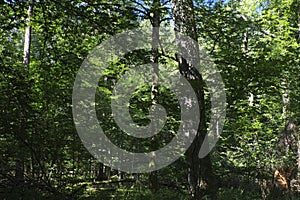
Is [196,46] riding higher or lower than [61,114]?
higher

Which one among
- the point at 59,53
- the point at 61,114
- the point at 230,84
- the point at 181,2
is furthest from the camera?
the point at 61,114

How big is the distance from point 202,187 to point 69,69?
3.00m

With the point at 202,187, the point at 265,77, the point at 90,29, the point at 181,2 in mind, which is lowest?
Result: the point at 202,187

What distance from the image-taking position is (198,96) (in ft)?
15.6

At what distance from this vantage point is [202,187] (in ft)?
15.5

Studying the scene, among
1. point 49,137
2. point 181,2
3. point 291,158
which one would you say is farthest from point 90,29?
point 291,158

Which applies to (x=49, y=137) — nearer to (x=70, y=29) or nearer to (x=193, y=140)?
(x=70, y=29)

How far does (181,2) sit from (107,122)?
23.1 feet

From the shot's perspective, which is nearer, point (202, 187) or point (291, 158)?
point (202, 187)

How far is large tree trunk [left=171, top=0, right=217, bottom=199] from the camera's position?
439cm

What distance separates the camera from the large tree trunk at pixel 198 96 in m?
4.39

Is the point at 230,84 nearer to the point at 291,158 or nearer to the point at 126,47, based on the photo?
the point at 126,47

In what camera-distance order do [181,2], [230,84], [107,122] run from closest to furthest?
[230,84] → [181,2] → [107,122]

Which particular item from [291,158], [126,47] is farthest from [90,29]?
[291,158]
